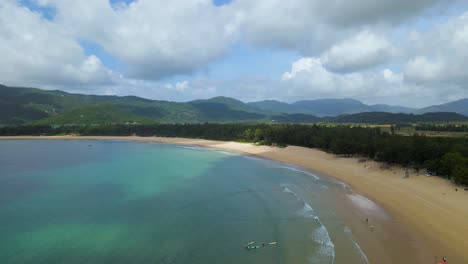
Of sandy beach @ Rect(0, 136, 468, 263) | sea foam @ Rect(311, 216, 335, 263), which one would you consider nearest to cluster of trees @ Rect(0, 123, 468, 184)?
sandy beach @ Rect(0, 136, 468, 263)

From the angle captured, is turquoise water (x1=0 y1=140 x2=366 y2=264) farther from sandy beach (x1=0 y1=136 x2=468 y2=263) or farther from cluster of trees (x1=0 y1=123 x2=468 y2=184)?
cluster of trees (x1=0 y1=123 x2=468 y2=184)

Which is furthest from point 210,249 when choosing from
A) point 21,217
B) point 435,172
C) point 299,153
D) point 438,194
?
point 299,153

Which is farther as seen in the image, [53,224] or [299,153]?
[299,153]

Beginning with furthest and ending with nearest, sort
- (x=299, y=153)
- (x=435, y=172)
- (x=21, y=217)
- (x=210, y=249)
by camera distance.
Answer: (x=299, y=153)
(x=435, y=172)
(x=21, y=217)
(x=210, y=249)

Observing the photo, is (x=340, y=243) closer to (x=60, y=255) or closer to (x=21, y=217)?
(x=60, y=255)

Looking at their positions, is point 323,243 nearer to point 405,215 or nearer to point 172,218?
point 405,215

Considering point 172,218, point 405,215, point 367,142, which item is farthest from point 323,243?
point 367,142

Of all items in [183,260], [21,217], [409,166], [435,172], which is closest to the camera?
[183,260]
